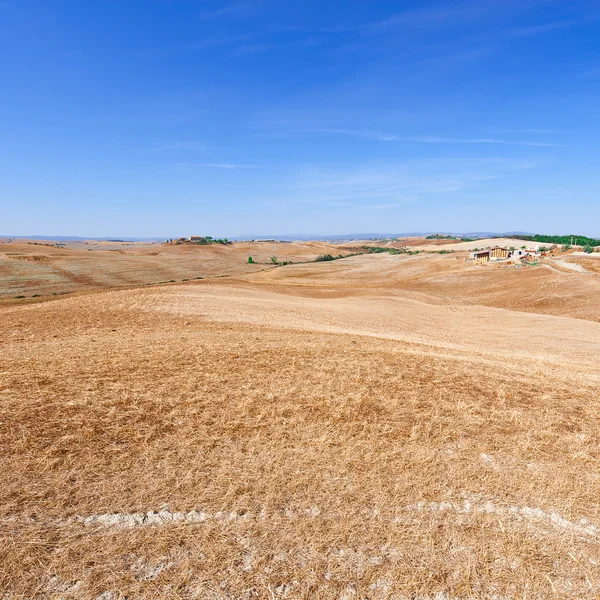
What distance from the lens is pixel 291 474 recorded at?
23.3 ft

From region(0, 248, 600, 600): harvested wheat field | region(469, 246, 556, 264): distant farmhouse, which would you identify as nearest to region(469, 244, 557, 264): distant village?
region(469, 246, 556, 264): distant farmhouse

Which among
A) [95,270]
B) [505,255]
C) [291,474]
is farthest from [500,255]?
[291,474]

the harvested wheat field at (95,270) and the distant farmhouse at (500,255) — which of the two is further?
the distant farmhouse at (500,255)

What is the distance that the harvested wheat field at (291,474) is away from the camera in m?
5.02

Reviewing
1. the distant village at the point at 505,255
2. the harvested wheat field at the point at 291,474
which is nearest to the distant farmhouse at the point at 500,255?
the distant village at the point at 505,255

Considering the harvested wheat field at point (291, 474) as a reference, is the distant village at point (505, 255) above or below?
above

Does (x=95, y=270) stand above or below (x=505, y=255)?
below

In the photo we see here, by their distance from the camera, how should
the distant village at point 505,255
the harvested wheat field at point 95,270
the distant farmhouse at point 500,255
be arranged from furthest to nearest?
the distant farmhouse at point 500,255, the distant village at point 505,255, the harvested wheat field at point 95,270

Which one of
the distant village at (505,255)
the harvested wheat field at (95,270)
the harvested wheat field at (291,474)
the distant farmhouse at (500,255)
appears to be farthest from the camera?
the distant farmhouse at (500,255)

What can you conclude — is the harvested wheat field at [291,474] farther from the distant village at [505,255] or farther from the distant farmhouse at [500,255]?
the distant farmhouse at [500,255]

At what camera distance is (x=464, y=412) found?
973 centimetres

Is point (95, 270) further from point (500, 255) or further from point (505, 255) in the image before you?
point (505, 255)

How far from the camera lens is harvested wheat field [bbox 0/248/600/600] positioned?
16.5 ft

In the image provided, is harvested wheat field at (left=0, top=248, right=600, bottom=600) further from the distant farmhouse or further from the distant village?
the distant farmhouse
